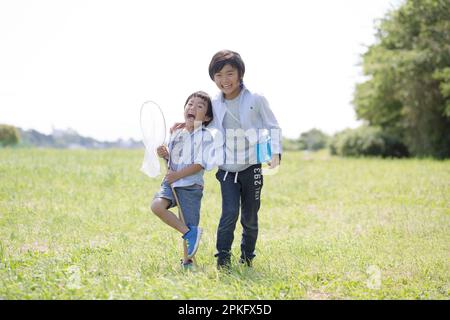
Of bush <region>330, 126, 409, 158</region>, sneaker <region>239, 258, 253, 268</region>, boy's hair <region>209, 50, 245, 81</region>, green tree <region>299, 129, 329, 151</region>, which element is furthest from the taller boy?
green tree <region>299, 129, 329, 151</region>

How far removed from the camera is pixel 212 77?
490 centimetres

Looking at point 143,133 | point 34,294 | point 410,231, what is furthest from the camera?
point 410,231

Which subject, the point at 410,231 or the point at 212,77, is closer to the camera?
the point at 212,77

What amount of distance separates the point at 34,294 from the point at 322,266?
2760 mm

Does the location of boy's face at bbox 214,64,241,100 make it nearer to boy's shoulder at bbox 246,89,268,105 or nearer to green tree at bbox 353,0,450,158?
boy's shoulder at bbox 246,89,268,105

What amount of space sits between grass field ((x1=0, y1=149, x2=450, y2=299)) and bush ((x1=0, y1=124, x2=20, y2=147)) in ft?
66.2

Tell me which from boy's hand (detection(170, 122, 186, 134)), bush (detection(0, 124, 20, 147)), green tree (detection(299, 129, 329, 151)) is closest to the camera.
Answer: boy's hand (detection(170, 122, 186, 134))

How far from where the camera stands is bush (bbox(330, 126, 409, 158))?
97.7 feet

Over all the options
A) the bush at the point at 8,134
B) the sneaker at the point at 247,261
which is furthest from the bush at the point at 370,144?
the sneaker at the point at 247,261

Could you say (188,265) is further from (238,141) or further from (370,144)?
(370,144)

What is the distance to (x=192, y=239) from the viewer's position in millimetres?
4742

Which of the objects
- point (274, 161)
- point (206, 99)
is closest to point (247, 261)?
point (274, 161)

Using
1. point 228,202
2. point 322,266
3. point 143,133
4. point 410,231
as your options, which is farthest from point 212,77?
point 410,231
